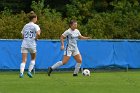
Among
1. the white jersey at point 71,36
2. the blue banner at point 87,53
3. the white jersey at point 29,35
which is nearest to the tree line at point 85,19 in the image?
the blue banner at point 87,53

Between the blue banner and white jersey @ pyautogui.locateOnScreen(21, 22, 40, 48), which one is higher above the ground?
white jersey @ pyautogui.locateOnScreen(21, 22, 40, 48)

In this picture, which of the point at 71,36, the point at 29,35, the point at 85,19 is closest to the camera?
the point at 29,35

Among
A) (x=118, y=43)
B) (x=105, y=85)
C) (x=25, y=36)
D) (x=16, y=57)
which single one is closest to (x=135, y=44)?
(x=118, y=43)

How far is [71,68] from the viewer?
74.2 feet

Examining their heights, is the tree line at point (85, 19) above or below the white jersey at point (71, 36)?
below

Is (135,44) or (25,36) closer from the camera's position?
(25,36)

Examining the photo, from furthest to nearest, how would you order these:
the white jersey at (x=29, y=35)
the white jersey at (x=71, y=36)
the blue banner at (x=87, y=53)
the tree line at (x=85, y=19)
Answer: the tree line at (x=85, y=19) < the blue banner at (x=87, y=53) < the white jersey at (x=71, y=36) < the white jersey at (x=29, y=35)

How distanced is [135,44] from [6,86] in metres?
10.8

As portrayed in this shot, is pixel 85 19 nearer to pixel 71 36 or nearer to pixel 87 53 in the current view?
pixel 87 53

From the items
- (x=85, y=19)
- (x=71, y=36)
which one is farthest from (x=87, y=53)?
(x=85, y=19)

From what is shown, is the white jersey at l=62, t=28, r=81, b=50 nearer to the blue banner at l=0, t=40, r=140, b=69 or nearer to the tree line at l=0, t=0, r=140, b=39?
the blue banner at l=0, t=40, r=140, b=69

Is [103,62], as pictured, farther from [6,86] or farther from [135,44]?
[6,86]

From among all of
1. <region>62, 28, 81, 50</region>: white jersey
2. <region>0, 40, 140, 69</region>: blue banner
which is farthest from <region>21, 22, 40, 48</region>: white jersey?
<region>0, 40, 140, 69</region>: blue banner

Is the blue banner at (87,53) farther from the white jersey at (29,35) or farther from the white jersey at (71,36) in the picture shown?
the white jersey at (29,35)
